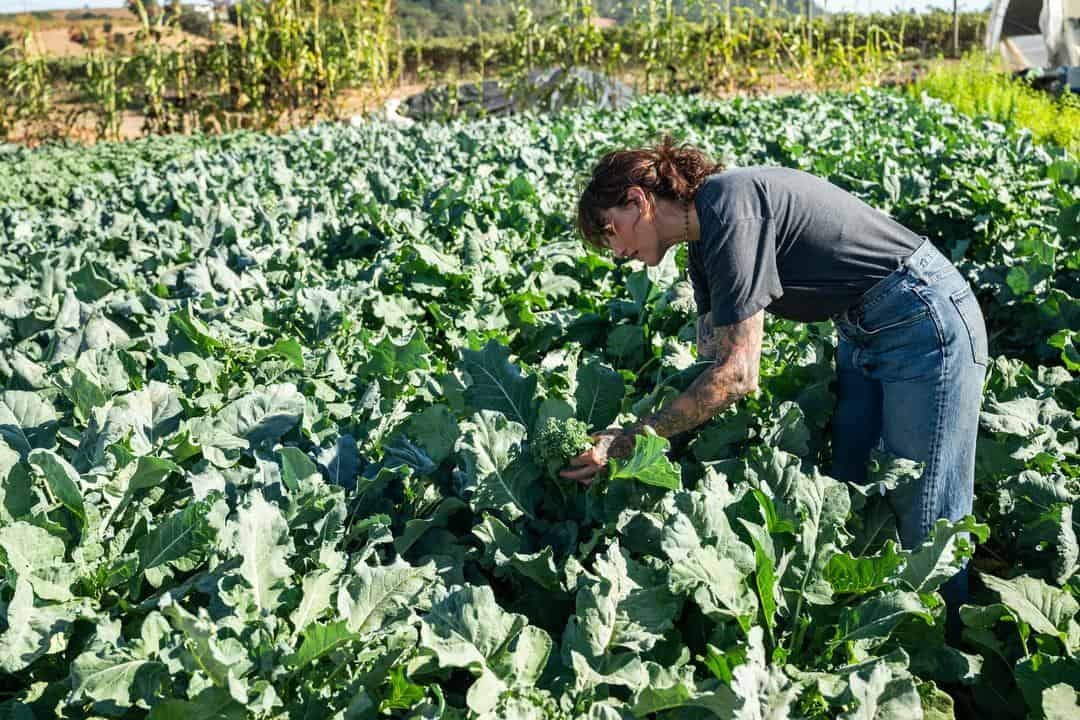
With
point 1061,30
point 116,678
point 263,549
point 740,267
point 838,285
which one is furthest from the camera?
point 1061,30

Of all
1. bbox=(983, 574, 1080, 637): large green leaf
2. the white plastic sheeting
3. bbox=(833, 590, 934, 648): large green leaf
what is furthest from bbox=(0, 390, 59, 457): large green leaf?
the white plastic sheeting

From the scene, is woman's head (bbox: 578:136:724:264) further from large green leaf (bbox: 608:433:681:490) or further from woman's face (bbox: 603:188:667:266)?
large green leaf (bbox: 608:433:681:490)

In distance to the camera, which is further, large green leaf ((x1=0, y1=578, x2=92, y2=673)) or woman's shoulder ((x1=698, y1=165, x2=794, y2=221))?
woman's shoulder ((x1=698, y1=165, x2=794, y2=221))

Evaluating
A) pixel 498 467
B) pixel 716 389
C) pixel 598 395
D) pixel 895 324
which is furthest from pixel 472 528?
pixel 895 324

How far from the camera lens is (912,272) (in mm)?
2812

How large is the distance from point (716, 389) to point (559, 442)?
0.47 metres

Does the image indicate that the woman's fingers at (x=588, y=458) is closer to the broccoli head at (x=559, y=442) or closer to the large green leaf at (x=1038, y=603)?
the broccoli head at (x=559, y=442)

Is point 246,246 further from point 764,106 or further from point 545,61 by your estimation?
point 545,61

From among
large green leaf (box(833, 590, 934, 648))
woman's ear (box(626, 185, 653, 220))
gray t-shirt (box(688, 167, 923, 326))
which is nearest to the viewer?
large green leaf (box(833, 590, 934, 648))

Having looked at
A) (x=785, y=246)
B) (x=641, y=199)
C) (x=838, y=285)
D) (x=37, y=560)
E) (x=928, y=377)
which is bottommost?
(x=37, y=560)

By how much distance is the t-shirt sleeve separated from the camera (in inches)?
98.5

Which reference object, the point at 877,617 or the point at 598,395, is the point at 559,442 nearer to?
the point at 598,395

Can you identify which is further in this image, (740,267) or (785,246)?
(785,246)

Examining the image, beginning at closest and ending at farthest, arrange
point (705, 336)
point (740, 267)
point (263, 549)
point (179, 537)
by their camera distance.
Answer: point (263, 549), point (179, 537), point (740, 267), point (705, 336)
